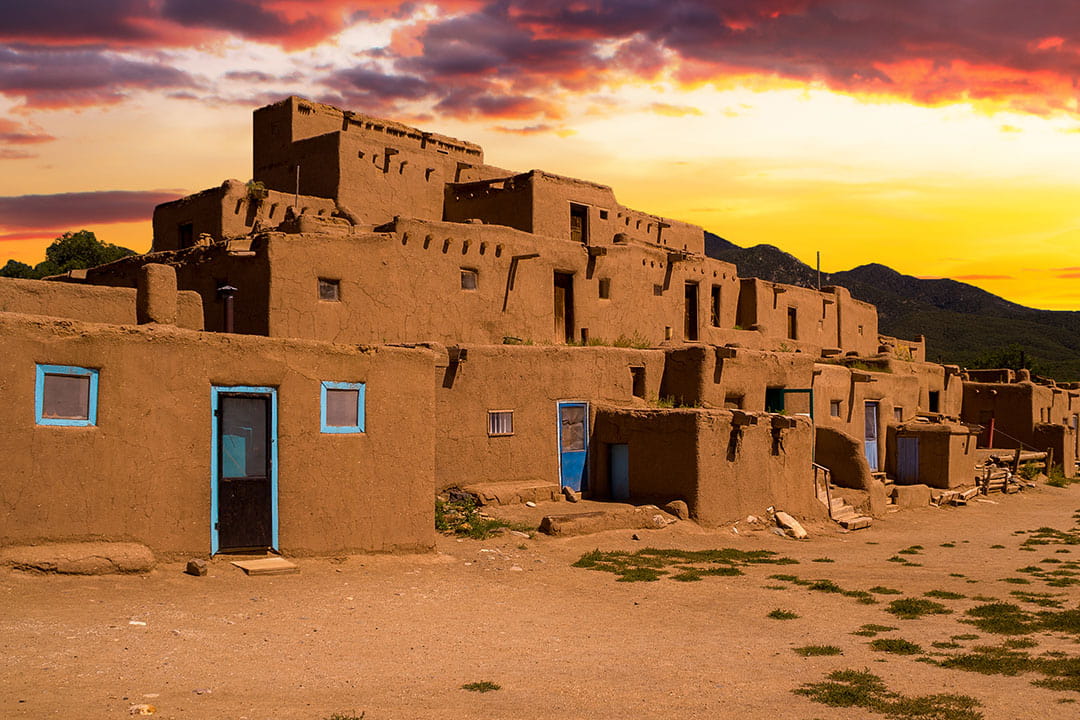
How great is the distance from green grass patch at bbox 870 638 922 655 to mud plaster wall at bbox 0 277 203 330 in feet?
30.3

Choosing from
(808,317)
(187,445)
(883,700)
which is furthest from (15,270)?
(883,700)

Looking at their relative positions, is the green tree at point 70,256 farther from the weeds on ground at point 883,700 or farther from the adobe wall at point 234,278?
the weeds on ground at point 883,700

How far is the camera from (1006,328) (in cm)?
11681

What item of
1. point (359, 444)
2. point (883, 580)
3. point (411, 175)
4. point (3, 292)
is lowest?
point (883, 580)

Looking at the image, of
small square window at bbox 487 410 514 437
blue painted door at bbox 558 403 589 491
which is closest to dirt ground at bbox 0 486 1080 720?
small square window at bbox 487 410 514 437

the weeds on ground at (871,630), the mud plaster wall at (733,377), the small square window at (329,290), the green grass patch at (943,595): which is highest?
the small square window at (329,290)

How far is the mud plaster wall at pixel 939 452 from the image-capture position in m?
27.1

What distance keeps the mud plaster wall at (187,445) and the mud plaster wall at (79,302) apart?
6.37 feet

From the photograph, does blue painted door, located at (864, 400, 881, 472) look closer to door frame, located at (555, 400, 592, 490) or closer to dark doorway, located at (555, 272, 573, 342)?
dark doorway, located at (555, 272, 573, 342)

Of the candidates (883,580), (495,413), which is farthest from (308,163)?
(883,580)

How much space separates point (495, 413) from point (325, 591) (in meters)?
8.44

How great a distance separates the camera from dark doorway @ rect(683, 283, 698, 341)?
29.6m

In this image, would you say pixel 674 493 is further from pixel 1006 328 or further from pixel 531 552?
pixel 1006 328

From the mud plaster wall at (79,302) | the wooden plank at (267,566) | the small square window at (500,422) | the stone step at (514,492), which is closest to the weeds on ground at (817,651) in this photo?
the wooden plank at (267,566)
